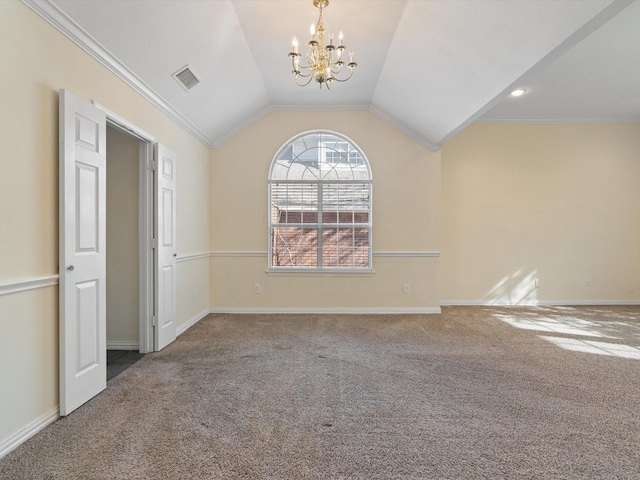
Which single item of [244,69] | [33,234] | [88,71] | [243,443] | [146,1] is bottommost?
[243,443]

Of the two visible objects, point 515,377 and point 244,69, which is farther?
point 244,69

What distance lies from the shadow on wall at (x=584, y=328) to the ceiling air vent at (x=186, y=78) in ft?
15.2

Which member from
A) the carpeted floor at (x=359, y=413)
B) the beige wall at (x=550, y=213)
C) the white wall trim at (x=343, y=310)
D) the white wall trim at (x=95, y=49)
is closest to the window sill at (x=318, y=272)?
the white wall trim at (x=343, y=310)

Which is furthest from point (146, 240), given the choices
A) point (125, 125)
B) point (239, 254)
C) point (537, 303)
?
point (537, 303)

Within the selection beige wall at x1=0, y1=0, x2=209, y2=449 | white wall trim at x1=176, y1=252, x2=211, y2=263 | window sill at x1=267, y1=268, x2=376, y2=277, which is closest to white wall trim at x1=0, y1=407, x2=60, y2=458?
beige wall at x1=0, y1=0, x2=209, y2=449

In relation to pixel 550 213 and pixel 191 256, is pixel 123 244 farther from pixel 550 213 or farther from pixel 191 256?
pixel 550 213

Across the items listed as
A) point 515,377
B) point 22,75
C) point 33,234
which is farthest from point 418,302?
point 22,75

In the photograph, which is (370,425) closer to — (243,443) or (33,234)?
(243,443)

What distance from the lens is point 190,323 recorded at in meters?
4.25

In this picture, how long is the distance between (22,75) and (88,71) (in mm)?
614

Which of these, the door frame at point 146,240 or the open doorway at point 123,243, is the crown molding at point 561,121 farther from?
Result: the open doorway at point 123,243

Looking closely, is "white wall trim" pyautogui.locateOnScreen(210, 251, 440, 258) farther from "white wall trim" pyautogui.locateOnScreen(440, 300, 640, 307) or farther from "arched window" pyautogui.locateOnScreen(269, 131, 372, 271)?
"white wall trim" pyautogui.locateOnScreen(440, 300, 640, 307)

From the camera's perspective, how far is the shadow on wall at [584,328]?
3.45 metres

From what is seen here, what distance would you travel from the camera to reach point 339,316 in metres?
4.77
